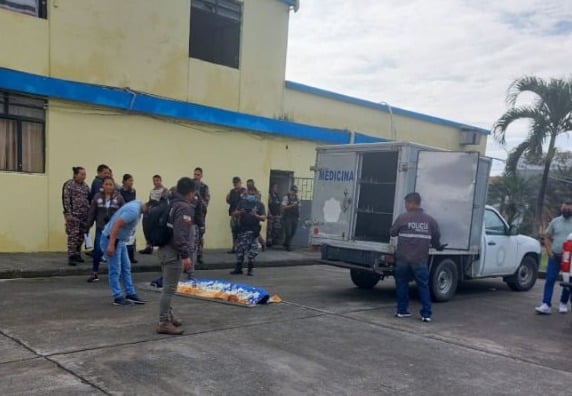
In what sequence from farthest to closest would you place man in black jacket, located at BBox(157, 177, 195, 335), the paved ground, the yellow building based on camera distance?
the yellow building → man in black jacket, located at BBox(157, 177, 195, 335) → the paved ground

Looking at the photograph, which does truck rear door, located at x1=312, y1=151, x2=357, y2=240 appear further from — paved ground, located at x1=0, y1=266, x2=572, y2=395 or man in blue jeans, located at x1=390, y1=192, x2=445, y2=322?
man in blue jeans, located at x1=390, y1=192, x2=445, y2=322

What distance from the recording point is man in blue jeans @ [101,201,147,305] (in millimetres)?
6773

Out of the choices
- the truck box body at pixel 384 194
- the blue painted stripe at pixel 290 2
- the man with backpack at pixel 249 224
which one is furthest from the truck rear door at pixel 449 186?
the blue painted stripe at pixel 290 2

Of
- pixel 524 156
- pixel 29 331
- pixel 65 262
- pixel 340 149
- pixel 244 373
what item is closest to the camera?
pixel 244 373

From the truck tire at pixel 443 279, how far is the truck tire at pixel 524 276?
2160 mm

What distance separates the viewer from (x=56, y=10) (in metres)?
10.8

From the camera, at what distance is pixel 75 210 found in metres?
9.71

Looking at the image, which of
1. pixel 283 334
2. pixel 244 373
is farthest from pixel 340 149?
pixel 244 373

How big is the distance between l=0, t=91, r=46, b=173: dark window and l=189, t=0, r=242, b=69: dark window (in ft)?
13.7

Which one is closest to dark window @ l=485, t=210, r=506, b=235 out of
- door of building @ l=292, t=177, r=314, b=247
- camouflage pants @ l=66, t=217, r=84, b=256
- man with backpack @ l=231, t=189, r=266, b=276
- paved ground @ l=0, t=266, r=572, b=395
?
paved ground @ l=0, t=266, r=572, b=395

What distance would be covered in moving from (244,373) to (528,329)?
434 centimetres

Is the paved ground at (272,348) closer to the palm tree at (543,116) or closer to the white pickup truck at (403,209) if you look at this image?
the white pickup truck at (403,209)

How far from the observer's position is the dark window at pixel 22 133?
1045 centimetres

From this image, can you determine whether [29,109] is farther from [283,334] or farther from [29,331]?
[283,334]
